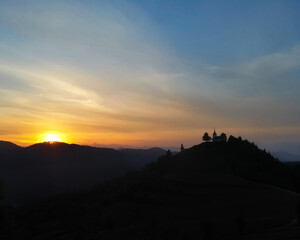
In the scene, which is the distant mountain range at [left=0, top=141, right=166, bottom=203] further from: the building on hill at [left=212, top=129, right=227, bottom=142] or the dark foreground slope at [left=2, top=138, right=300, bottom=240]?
the dark foreground slope at [left=2, top=138, right=300, bottom=240]

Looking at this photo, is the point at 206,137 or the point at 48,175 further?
the point at 48,175

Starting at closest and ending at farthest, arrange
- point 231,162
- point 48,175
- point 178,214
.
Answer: point 178,214
point 231,162
point 48,175

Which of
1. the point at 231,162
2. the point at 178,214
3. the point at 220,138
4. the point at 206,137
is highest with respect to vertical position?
the point at 206,137

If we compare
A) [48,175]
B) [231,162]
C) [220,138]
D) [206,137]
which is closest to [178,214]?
[231,162]

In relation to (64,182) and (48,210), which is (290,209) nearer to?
(48,210)

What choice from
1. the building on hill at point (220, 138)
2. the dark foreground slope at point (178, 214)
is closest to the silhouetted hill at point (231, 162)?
the building on hill at point (220, 138)

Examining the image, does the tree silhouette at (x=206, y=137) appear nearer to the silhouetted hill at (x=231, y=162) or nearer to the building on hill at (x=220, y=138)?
the building on hill at (x=220, y=138)

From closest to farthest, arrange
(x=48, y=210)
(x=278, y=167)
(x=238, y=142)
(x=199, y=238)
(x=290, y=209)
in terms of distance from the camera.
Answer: (x=199, y=238)
(x=290, y=209)
(x=48, y=210)
(x=278, y=167)
(x=238, y=142)

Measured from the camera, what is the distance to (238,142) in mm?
99000

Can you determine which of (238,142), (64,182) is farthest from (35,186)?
(238,142)

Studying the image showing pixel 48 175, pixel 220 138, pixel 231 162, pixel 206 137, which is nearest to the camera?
pixel 231 162

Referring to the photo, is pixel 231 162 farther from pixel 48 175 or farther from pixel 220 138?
pixel 48 175

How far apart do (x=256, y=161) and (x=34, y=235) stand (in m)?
68.5

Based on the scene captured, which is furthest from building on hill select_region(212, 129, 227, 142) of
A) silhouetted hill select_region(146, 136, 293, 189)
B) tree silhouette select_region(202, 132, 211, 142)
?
silhouetted hill select_region(146, 136, 293, 189)
